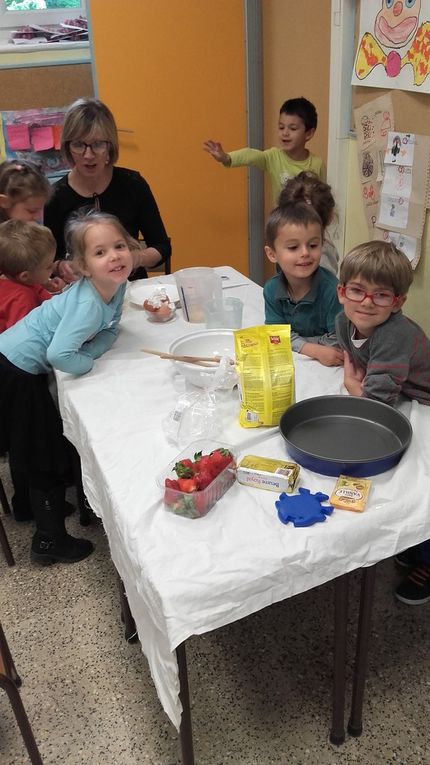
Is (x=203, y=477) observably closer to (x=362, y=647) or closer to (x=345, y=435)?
(x=345, y=435)

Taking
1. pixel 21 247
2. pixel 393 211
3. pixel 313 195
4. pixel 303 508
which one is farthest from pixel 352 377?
pixel 393 211

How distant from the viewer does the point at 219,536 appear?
3.41 ft

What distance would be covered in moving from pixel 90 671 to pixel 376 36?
2.35 m

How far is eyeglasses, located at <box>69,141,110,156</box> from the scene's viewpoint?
2271mm

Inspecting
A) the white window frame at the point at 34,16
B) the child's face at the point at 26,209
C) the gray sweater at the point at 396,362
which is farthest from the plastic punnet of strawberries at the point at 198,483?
the white window frame at the point at 34,16

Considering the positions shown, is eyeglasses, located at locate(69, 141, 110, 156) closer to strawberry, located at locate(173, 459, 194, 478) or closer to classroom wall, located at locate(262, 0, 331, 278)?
classroom wall, located at locate(262, 0, 331, 278)

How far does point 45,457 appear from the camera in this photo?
183cm

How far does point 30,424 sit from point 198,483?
880 millimetres

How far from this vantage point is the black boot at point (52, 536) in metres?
1.92

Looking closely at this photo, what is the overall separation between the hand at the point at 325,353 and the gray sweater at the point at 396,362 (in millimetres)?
139

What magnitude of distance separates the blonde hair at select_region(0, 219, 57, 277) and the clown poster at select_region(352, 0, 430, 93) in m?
1.39

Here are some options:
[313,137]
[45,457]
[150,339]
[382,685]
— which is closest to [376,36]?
[313,137]

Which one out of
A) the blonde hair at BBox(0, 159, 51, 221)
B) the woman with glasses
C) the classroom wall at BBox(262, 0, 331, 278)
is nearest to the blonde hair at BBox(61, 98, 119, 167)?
the woman with glasses

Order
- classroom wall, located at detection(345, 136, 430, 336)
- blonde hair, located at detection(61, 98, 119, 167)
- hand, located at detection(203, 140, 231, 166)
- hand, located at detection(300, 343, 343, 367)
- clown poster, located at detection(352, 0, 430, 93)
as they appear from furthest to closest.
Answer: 1. hand, located at detection(203, 140, 231, 166)
2. classroom wall, located at detection(345, 136, 430, 336)
3. blonde hair, located at detection(61, 98, 119, 167)
4. clown poster, located at detection(352, 0, 430, 93)
5. hand, located at detection(300, 343, 343, 367)
